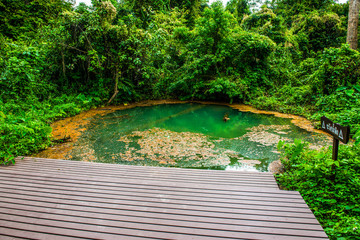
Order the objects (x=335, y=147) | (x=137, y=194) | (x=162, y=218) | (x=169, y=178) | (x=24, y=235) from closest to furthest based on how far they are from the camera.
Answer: (x=24, y=235)
(x=162, y=218)
(x=137, y=194)
(x=335, y=147)
(x=169, y=178)

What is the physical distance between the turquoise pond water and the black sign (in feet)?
5.95

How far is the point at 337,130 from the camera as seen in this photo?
2348mm

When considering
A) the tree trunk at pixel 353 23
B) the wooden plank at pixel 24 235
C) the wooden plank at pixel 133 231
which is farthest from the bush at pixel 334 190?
the tree trunk at pixel 353 23

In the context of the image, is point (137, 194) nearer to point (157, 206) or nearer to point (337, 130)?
point (157, 206)

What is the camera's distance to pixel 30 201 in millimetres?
2178

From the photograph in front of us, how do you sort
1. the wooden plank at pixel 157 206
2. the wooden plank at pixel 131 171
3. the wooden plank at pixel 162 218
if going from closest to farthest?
the wooden plank at pixel 162 218
the wooden plank at pixel 157 206
the wooden plank at pixel 131 171

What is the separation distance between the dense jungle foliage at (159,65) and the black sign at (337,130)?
0.62 metres

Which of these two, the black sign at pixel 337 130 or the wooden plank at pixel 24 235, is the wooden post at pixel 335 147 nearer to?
the black sign at pixel 337 130

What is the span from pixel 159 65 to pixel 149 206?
37.3ft

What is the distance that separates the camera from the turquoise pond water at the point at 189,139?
4586 mm

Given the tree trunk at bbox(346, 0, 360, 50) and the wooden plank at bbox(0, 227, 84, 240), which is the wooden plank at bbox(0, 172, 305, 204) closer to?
the wooden plank at bbox(0, 227, 84, 240)

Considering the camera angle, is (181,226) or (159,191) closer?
(181,226)

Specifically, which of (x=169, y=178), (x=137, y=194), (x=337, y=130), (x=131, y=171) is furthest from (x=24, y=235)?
(x=337, y=130)

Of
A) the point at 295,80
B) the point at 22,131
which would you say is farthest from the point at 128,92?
the point at 295,80
